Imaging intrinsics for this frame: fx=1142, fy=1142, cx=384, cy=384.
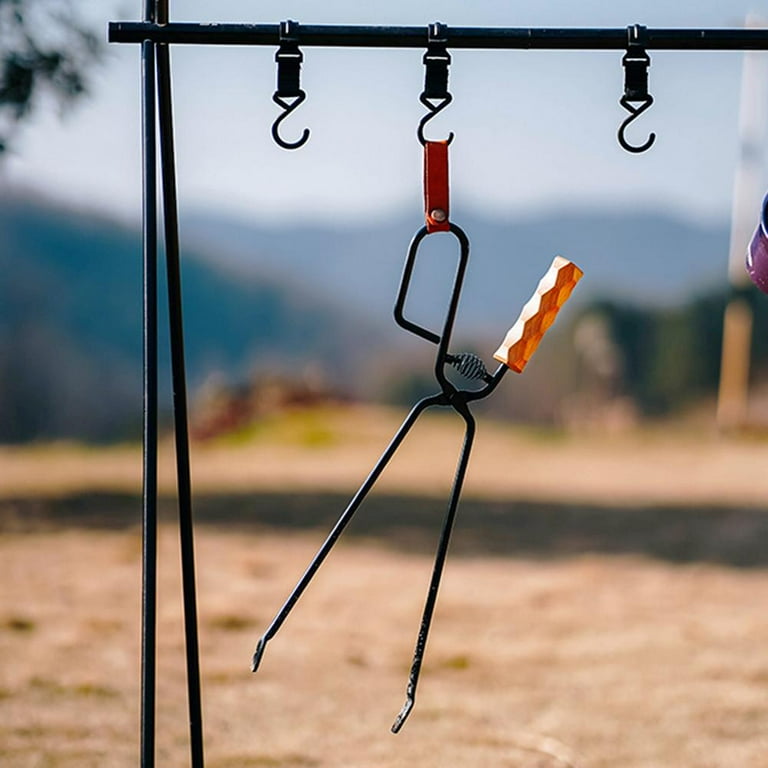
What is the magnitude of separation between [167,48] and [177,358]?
33 cm

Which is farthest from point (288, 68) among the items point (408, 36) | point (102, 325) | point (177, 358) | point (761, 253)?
point (102, 325)

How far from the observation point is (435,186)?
1.17 m

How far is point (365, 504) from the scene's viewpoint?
5.11 m

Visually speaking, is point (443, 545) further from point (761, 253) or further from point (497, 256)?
point (497, 256)

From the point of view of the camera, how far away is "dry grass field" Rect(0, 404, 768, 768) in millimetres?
2139

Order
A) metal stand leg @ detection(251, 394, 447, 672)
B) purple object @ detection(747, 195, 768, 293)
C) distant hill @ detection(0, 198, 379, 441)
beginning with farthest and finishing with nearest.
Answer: distant hill @ detection(0, 198, 379, 441)
purple object @ detection(747, 195, 768, 293)
metal stand leg @ detection(251, 394, 447, 672)

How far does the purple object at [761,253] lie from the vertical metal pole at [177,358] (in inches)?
25.3

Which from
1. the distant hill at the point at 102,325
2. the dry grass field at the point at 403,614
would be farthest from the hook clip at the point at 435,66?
the distant hill at the point at 102,325

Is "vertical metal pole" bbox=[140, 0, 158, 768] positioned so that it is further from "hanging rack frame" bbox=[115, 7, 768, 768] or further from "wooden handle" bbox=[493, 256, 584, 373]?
"wooden handle" bbox=[493, 256, 584, 373]

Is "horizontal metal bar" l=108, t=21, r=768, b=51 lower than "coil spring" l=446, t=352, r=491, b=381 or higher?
higher

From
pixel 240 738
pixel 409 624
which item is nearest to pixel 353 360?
pixel 409 624

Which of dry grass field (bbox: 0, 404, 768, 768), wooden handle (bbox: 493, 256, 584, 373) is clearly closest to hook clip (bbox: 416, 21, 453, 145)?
wooden handle (bbox: 493, 256, 584, 373)

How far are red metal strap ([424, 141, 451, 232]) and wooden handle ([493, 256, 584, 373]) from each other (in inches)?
4.6

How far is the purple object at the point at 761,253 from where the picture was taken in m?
1.27
